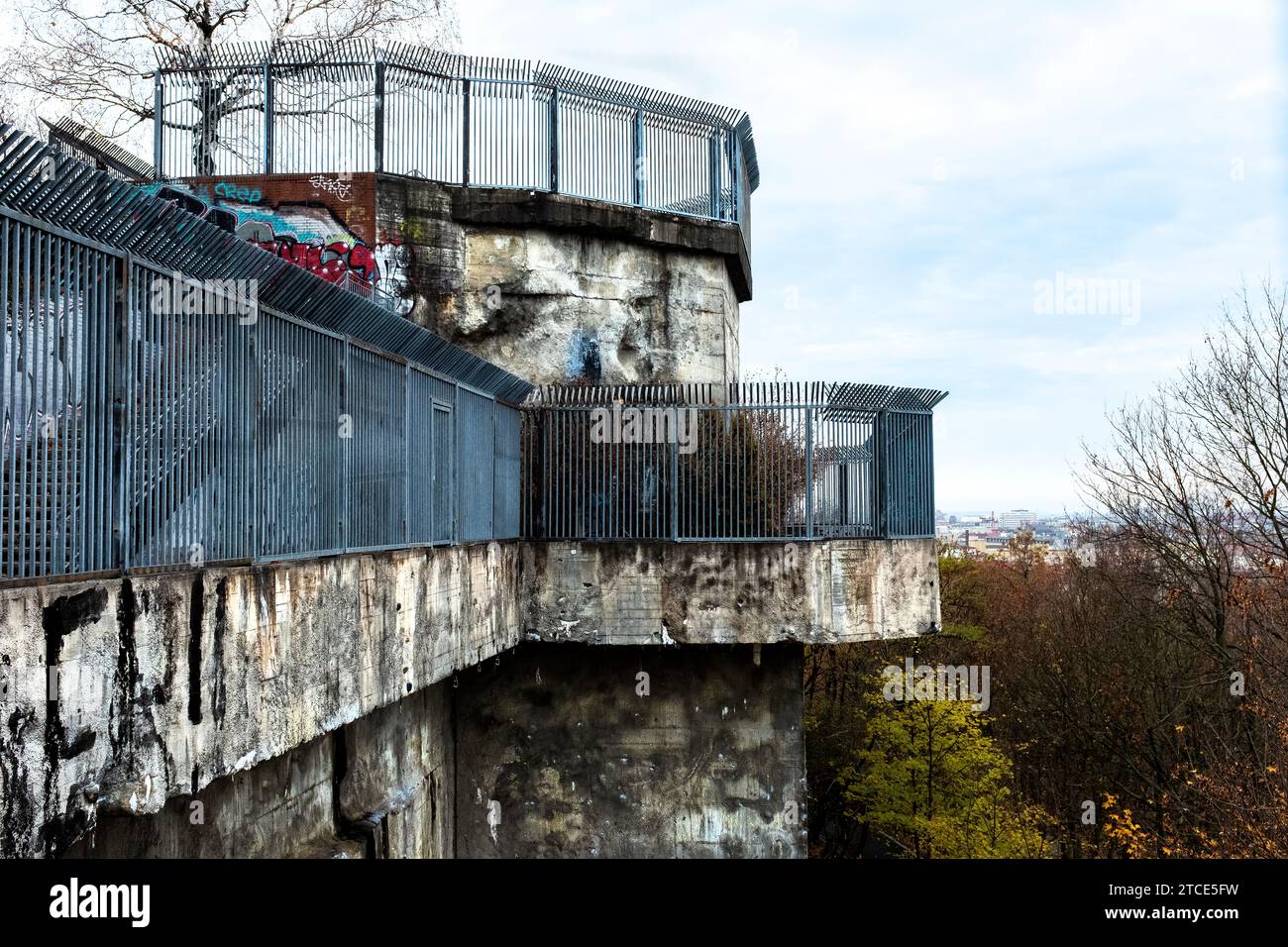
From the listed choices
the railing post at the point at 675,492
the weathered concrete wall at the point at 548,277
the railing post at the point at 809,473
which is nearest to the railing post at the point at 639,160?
A: the weathered concrete wall at the point at 548,277

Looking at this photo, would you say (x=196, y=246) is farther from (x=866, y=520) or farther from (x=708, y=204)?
(x=708, y=204)

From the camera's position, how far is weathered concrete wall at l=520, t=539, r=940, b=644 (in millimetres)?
10930

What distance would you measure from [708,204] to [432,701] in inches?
303

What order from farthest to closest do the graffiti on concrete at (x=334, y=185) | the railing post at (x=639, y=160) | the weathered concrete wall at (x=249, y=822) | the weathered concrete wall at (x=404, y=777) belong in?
the railing post at (x=639, y=160) → the graffiti on concrete at (x=334, y=185) → the weathered concrete wall at (x=404, y=777) → the weathered concrete wall at (x=249, y=822)

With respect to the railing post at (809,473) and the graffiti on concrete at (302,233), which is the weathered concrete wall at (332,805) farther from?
the graffiti on concrete at (302,233)

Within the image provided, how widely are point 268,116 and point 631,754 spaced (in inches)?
363

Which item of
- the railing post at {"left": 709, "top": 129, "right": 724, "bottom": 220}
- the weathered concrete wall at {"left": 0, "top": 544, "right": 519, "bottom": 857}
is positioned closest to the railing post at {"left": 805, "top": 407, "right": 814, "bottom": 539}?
the railing post at {"left": 709, "top": 129, "right": 724, "bottom": 220}

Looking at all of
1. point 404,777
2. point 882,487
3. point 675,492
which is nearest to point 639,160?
point 675,492

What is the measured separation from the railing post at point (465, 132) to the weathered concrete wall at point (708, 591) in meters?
5.02

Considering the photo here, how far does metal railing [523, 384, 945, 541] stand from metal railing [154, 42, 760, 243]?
3.67 metres

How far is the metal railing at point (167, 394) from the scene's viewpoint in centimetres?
386

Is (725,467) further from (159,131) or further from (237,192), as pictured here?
(159,131)

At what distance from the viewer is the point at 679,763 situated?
1193 centimetres
